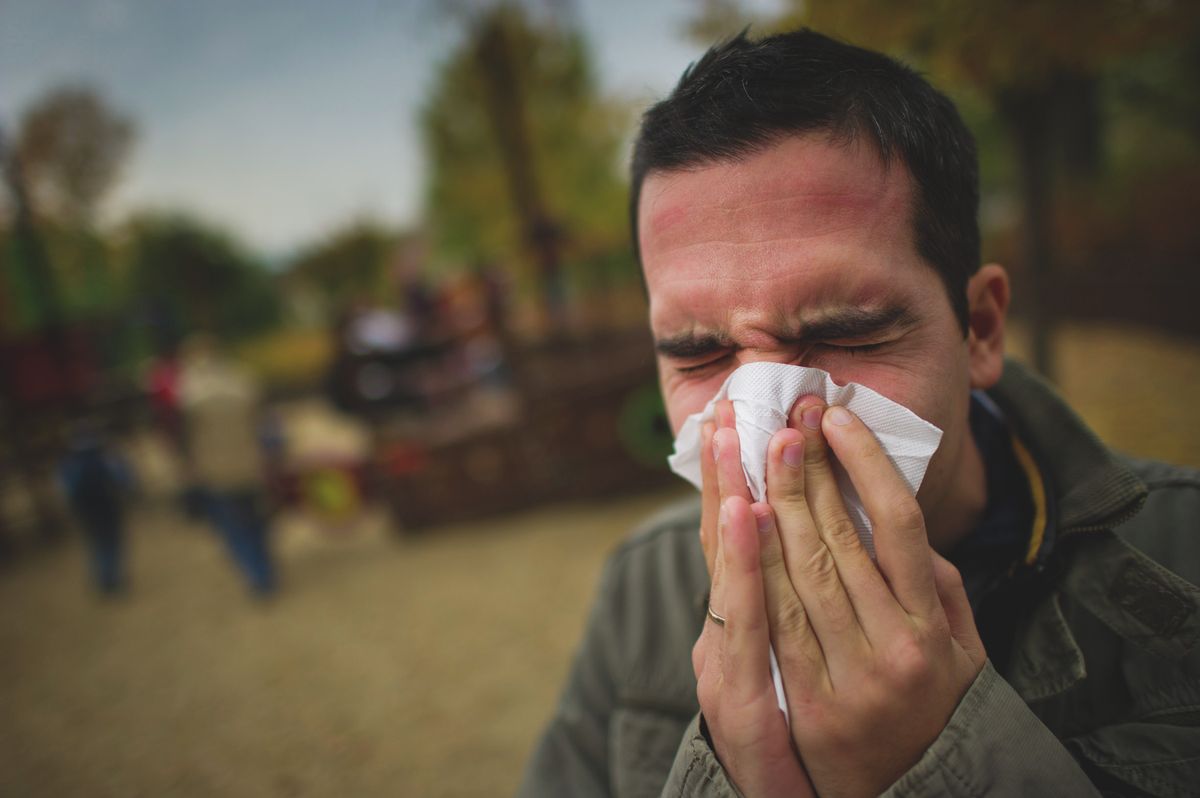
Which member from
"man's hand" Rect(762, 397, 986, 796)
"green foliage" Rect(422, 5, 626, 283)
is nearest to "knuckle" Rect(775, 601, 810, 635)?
"man's hand" Rect(762, 397, 986, 796)

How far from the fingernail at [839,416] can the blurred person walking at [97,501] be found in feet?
26.4

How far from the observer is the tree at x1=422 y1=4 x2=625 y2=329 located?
10.1m

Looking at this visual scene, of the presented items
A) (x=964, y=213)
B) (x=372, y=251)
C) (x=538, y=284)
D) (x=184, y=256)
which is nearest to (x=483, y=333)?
(x=538, y=284)

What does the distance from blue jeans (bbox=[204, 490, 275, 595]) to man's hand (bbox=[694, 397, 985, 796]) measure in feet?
21.4

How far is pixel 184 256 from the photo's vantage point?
24.5 meters

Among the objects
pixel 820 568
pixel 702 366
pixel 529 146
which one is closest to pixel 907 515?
pixel 820 568

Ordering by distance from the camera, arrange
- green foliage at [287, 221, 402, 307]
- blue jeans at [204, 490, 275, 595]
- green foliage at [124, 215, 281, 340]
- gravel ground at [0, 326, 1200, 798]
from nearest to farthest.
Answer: gravel ground at [0, 326, 1200, 798] < blue jeans at [204, 490, 275, 595] < green foliage at [124, 215, 281, 340] < green foliage at [287, 221, 402, 307]

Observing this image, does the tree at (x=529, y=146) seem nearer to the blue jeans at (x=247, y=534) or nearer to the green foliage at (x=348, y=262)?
the blue jeans at (x=247, y=534)

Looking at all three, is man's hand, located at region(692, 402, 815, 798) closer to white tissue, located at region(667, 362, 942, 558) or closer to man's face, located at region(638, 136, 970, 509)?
white tissue, located at region(667, 362, 942, 558)

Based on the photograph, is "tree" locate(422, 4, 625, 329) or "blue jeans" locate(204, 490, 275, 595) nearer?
"blue jeans" locate(204, 490, 275, 595)

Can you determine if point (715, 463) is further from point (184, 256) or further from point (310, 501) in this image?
point (184, 256)

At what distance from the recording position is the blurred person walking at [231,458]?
6137 mm

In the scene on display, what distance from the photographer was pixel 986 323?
1330 mm

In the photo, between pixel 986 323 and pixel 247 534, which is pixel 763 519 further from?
pixel 247 534
